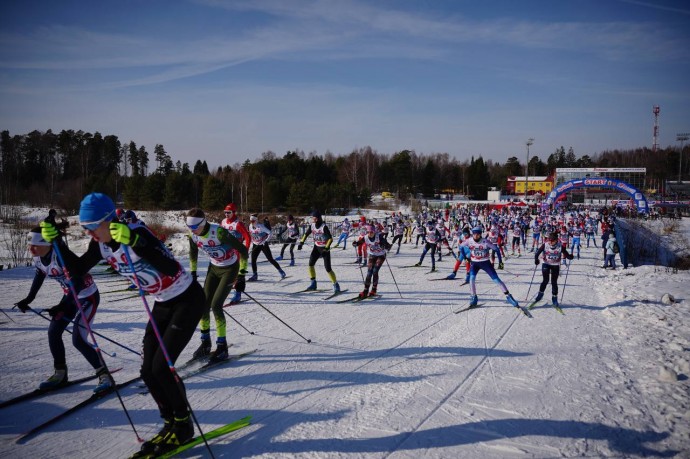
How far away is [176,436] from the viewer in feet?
11.2

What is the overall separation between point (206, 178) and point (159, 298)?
1913 inches

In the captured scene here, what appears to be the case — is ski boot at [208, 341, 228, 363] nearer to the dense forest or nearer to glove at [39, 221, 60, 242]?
glove at [39, 221, 60, 242]

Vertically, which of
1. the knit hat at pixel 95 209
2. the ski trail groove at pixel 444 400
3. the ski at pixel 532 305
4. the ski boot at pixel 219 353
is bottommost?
the ski at pixel 532 305

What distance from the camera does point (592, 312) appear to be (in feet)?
29.6

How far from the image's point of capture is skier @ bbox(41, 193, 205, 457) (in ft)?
10.1

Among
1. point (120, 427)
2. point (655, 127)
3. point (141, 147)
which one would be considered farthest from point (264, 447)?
point (655, 127)

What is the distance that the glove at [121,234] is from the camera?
2932 mm

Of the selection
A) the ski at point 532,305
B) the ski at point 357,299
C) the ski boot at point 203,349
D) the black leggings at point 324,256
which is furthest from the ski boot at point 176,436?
the ski at point 532,305

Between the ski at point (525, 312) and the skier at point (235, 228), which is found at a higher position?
the skier at point (235, 228)

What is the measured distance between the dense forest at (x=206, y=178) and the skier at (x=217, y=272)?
30.6 m

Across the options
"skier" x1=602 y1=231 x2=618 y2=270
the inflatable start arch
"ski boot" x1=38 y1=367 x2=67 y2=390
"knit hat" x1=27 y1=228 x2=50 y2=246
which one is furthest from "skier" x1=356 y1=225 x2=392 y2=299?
the inflatable start arch

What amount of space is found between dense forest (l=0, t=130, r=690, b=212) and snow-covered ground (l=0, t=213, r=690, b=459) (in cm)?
3025

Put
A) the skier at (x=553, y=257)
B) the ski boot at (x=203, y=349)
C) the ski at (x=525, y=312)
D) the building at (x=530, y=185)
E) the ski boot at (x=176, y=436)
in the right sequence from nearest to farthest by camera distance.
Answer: the ski boot at (x=176, y=436) < the ski boot at (x=203, y=349) < the ski at (x=525, y=312) < the skier at (x=553, y=257) < the building at (x=530, y=185)

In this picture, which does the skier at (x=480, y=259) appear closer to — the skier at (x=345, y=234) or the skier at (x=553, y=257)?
the skier at (x=553, y=257)
